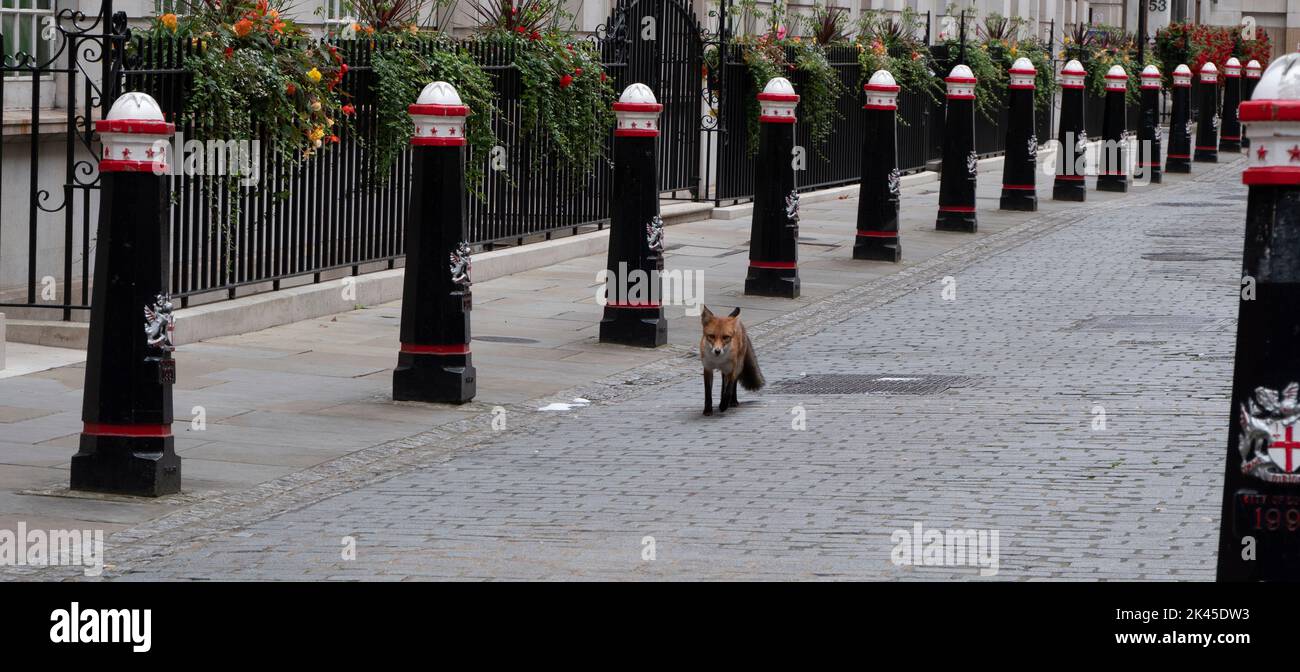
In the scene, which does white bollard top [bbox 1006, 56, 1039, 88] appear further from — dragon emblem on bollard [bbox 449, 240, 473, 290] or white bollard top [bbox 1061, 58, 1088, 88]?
dragon emblem on bollard [bbox 449, 240, 473, 290]

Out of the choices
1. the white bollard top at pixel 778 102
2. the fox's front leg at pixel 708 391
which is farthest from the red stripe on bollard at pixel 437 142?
the white bollard top at pixel 778 102

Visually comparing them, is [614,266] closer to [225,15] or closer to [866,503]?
[225,15]

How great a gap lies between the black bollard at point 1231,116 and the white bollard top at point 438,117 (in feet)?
90.5

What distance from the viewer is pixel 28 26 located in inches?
551

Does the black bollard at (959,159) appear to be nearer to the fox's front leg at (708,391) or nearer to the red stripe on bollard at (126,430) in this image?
the fox's front leg at (708,391)

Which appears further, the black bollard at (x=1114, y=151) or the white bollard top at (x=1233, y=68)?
the white bollard top at (x=1233, y=68)

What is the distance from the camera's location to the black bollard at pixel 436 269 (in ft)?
35.0

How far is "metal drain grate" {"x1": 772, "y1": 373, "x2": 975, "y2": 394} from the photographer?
37.1ft

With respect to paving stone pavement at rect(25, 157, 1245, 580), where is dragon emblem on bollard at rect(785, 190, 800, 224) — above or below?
above

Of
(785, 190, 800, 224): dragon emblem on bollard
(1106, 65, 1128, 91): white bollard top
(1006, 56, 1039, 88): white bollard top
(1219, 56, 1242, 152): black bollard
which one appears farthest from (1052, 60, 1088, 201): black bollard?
(1219, 56, 1242, 152): black bollard

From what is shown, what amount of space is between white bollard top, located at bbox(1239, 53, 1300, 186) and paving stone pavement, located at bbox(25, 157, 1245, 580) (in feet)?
7.80

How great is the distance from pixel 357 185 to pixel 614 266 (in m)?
2.40

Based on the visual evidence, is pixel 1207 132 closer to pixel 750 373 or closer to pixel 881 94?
pixel 881 94
